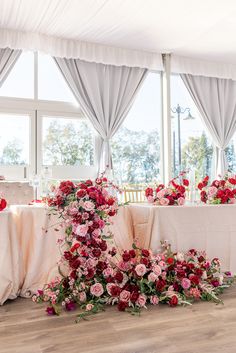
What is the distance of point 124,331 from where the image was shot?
6.64ft

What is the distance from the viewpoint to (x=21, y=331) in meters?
2.04

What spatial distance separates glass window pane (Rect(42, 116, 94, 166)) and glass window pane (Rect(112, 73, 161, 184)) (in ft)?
1.49

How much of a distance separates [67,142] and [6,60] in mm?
1464

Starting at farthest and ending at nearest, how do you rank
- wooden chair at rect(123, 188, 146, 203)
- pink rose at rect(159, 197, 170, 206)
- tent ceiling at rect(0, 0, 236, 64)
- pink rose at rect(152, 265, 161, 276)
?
wooden chair at rect(123, 188, 146, 203) < tent ceiling at rect(0, 0, 236, 64) < pink rose at rect(159, 197, 170, 206) < pink rose at rect(152, 265, 161, 276)

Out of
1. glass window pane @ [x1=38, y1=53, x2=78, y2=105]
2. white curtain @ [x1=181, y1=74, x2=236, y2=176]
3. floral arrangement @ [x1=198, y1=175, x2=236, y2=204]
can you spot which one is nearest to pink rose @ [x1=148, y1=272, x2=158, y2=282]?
floral arrangement @ [x1=198, y1=175, x2=236, y2=204]

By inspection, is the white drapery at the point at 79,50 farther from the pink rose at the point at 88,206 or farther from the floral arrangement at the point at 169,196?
the pink rose at the point at 88,206

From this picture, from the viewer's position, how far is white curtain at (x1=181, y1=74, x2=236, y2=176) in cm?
627

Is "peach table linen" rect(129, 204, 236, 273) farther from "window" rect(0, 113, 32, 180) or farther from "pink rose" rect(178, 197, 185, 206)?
"window" rect(0, 113, 32, 180)

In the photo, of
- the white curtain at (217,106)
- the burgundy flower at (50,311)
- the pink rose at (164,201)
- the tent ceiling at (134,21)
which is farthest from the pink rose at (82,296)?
the white curtain at (217,106)

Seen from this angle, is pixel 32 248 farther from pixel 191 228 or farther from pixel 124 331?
pixel 191 228

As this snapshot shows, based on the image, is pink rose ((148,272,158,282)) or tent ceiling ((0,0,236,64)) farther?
tent ceiling ((0,0,236,64))

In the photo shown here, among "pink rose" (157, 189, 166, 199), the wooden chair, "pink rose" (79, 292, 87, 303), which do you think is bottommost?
"pink rose" (79, 292, 87, 303)

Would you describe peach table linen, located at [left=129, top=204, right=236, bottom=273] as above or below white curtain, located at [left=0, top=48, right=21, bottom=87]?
below

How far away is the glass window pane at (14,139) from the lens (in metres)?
5.19
